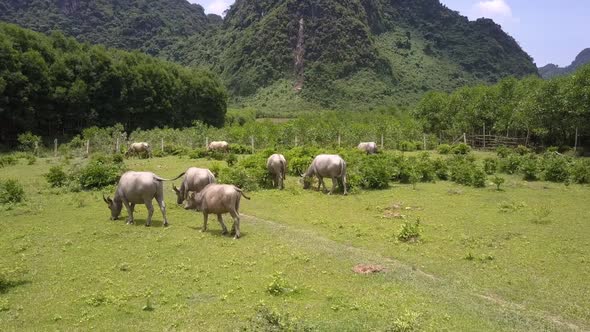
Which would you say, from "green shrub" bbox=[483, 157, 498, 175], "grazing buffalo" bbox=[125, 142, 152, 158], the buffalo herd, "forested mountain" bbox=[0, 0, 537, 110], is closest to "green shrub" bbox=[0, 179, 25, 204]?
the buffalo herd

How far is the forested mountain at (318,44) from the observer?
Answer: 121 meters

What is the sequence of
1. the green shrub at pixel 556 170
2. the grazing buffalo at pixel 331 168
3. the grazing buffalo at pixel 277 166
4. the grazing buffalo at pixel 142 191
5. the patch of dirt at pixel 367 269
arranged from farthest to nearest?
1. the green shrub at pixel 556 170
2. the grazing buffalo at pixel 277 166
3. the grazing buffalo at pixel 331 168
4. the grazing buffalo at pixel 142 191
5. the patch of dirt at pixel 367 269

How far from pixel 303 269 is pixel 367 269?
1625 mm

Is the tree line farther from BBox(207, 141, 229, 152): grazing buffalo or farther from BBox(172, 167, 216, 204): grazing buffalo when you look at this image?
BBox(172, 167, 216, 204): grazing buffalo

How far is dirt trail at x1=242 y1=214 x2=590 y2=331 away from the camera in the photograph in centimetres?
930

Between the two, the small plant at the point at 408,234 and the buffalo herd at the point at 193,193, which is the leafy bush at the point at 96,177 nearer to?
the buffalo herd at the point at 193,193

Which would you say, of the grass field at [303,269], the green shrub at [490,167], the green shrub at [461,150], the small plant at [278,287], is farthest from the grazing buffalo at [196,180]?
the green shrub at [461,150]

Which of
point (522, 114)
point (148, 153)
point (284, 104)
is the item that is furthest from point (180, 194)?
point (284, 104)

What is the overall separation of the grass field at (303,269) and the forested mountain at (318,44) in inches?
3692

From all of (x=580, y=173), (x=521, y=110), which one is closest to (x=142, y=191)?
(x=580, y=173)

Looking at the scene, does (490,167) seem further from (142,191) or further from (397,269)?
(142,191)

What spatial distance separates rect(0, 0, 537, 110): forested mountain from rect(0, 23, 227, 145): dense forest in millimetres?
44558

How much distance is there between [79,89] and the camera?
A: 54.9 m

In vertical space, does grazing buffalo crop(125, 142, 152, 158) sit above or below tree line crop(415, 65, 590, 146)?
below
